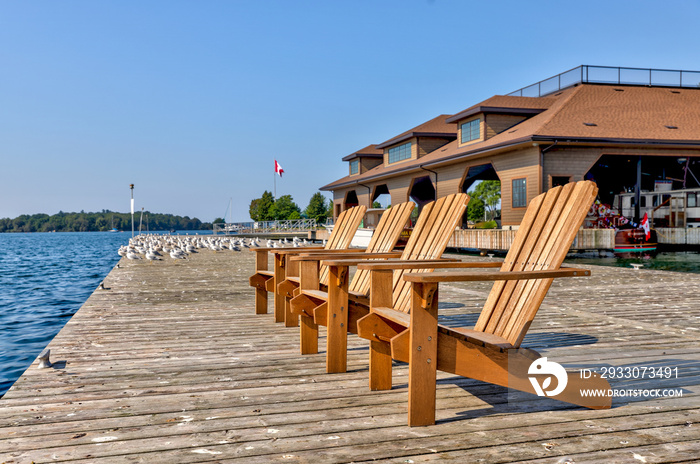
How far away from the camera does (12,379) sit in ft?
19.1

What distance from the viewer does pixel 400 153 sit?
30.6 m

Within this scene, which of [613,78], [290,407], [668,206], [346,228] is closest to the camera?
[290,407]

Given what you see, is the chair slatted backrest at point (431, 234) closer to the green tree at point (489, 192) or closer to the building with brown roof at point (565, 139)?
the building with brown roof at point (565, 139)

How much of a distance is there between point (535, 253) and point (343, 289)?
50.8 inches

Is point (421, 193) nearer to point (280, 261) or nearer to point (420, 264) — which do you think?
point (280, 261)

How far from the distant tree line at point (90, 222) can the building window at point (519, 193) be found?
486 feet

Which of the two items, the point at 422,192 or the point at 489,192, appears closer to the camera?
the point at 422,192

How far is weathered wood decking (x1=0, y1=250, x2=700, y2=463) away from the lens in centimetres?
237

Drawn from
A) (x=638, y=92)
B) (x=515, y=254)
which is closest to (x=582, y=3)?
(x=638, y=92)

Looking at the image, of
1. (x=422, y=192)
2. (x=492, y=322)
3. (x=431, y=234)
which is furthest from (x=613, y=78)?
(x=492, y=322)

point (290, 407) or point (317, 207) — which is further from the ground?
point (317, 207)

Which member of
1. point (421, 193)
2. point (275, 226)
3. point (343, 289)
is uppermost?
point (421, 193)

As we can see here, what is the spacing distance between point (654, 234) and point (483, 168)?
8.48 m

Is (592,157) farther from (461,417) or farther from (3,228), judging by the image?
(3,228)
